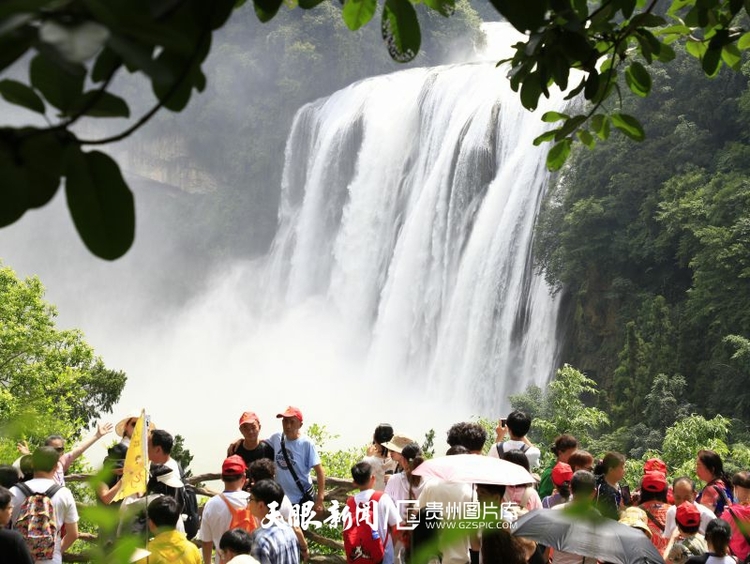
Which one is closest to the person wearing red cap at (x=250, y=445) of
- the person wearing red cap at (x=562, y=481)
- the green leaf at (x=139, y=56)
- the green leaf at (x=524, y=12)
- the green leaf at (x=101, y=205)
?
the person wearing red cap at (x=562, y=481)

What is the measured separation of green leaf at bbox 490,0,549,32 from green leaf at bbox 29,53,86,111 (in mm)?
494

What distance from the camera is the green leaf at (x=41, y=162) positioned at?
0.76 metres

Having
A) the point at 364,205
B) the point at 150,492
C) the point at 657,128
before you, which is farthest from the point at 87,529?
the point at 364,205

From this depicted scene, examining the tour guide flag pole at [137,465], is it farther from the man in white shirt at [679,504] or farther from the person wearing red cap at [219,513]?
the man in white shirt at [679,504]

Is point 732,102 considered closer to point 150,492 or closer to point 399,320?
point 399,320

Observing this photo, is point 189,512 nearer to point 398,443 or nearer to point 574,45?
point 398,443

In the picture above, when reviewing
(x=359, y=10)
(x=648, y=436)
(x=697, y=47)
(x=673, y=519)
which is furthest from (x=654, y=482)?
(x=648, y=436)

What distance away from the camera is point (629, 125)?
216cm

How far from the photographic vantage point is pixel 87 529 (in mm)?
7023

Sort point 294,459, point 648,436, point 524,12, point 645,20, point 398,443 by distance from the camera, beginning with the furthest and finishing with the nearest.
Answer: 1. point 648,436
2. point 294,459
3. point 398,443
4. point 645,20
5. point 524,12

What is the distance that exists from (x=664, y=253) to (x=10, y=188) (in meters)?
16.3

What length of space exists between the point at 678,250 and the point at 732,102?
3059 millimetres

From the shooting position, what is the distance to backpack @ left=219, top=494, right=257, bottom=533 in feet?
13.0

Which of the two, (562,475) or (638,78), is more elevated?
(638,78)
